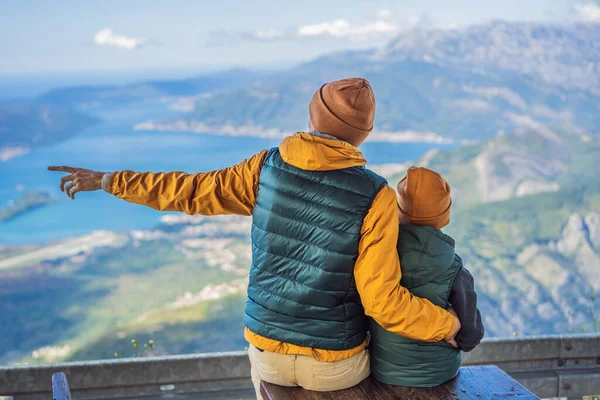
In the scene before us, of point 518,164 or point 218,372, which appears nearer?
point 218,372

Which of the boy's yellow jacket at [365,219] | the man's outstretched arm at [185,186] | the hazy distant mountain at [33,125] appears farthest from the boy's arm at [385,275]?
the hazy distant mountain at [33,125]

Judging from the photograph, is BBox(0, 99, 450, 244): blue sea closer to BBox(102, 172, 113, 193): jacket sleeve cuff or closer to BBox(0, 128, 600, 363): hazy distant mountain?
BBox(0, 128, 600, 363): hazy distant mountain

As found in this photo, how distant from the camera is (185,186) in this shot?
1960mm

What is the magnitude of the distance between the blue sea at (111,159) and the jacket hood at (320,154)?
13.9 m

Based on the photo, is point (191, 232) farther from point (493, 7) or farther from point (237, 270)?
point (493, 7)

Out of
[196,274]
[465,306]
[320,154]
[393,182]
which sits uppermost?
[320,154]

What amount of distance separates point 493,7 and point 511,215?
605 centimetres

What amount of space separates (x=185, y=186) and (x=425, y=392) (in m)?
0.86

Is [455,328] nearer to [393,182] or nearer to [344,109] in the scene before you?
[344,109]

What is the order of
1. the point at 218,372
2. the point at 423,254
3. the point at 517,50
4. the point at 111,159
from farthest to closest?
the point at 517,50, the point at 111,159, the point at 218,372, the point at 423,254

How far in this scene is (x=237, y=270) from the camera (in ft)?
60.7

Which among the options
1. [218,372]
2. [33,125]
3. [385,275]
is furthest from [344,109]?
[33,125]

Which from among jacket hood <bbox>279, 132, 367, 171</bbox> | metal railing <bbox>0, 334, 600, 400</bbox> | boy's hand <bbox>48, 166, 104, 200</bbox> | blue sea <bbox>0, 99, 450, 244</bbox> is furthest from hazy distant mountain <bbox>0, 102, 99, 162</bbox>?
jacket hood <bbox>279, 132, 367, 171</bbox>

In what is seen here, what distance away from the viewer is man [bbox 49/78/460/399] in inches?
67.7
